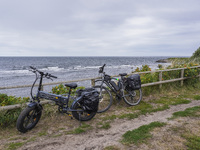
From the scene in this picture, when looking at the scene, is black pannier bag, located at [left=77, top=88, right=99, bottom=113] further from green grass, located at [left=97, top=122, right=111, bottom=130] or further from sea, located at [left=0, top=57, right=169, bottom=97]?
sea, located at [left=0, top=57, right=169, bottom=97]

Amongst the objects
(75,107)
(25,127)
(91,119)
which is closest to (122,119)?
(91,119)

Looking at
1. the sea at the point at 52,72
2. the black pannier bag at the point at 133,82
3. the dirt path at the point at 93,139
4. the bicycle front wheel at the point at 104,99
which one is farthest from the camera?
the sea at the point at 52,72

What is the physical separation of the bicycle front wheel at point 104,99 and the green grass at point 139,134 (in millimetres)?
1787

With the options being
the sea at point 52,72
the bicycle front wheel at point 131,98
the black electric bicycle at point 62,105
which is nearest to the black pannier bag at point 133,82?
the bicycle front wheel at point 131,98

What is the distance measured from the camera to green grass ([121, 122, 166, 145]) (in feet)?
11.4

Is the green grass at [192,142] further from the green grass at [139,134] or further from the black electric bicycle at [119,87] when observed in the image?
the black electric bicycle at [119,87]

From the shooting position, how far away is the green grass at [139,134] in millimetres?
3489

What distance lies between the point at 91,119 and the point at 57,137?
1362 mm

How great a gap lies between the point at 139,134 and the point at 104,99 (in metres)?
2.65

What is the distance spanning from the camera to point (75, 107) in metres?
4.68

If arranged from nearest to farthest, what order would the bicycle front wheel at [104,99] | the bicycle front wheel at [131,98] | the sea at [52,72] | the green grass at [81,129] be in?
the green grass at [81,129] < the bicycle front wheel at [104,99] < the bicycle front wheel at [131,98] < the sea at [52,72]

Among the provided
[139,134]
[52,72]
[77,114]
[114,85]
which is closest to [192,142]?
[139,134]

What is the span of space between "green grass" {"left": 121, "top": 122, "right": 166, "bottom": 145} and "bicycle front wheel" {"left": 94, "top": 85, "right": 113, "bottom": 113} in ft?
5.86

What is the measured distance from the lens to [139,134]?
3.78 meters
